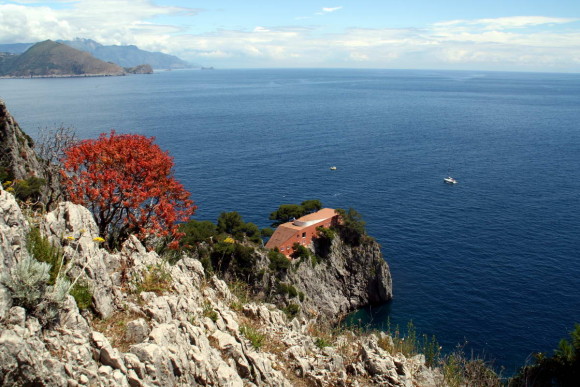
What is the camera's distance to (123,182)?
28.0 m

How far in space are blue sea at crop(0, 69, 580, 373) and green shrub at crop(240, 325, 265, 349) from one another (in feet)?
52.1

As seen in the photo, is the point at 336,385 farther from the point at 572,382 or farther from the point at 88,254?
the point at 572,382

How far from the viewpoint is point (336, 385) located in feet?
56.6

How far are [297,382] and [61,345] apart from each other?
28.8ft

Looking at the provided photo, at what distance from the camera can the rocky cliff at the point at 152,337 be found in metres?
11.0

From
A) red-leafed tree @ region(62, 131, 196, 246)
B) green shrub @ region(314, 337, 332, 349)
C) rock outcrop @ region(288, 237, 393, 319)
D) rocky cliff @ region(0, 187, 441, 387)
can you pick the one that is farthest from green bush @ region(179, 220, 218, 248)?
green shrub @ region(314, 337, 332, 349)

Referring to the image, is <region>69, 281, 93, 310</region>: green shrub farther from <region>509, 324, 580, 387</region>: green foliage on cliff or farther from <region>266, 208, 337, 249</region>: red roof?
<region>266, 208, 337, 249</region>: red roof

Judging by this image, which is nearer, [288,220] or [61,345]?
[61,345]

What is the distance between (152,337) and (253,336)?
5088 millimetres

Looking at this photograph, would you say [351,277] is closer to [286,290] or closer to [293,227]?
[293,227]

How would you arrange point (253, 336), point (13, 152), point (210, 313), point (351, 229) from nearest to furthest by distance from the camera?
point (253, 336) < point (210, 313) < point (13, 152) < point (351, 229)

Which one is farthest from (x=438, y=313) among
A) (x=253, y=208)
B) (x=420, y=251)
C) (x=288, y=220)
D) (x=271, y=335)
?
(x=271, y=335)

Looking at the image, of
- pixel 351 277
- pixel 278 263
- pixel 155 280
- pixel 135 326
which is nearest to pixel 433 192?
pixel 351 277

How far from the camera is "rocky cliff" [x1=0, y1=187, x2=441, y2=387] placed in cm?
1098
